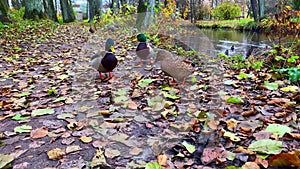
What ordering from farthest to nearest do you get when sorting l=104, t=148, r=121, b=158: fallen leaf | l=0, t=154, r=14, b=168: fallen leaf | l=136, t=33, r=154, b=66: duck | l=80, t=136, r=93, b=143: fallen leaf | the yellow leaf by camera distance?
l=136, t=33, r=154, b=66: duck, the yellow leaf, l=80, t=136, r=93, b=143: fallen leaf, l=104, t=148, r=121, b=158: fallen leaf, l=0, t=154, r=14, b=168: fallen leaf

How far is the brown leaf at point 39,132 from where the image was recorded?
67.8 inches

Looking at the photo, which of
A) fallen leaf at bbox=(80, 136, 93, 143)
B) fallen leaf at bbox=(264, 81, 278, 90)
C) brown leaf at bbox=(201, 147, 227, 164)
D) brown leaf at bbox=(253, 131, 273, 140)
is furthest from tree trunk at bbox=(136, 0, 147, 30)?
brown leaf at bbox=(201, 147, 227, 164)

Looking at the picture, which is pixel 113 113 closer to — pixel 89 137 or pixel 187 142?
pixel 89 137

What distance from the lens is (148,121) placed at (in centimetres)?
192

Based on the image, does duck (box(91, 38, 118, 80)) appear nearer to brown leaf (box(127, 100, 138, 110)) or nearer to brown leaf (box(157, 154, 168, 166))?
brown leaf (box(127, 100, 138, 110))

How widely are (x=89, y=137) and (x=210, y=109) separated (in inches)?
39.7

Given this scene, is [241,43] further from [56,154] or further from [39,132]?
[56,154]

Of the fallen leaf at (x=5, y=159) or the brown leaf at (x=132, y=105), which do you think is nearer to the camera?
the fallen leaf at (x=5, y=159)

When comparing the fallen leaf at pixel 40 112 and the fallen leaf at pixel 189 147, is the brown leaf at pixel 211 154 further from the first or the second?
the fallen leaf at pixel 40 112

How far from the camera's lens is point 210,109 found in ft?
6.83

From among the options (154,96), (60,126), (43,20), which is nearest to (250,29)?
(43,20)

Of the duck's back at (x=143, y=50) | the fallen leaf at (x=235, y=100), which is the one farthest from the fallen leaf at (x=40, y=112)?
the duck's back at (x=143, y=50)

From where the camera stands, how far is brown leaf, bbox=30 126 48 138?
172 cm

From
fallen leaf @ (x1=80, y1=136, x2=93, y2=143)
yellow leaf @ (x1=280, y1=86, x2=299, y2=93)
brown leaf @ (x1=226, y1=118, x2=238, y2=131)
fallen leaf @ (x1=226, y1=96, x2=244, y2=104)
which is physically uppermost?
yellow leaf @ (x1=280, y1=86, x2=299, y2=93)
